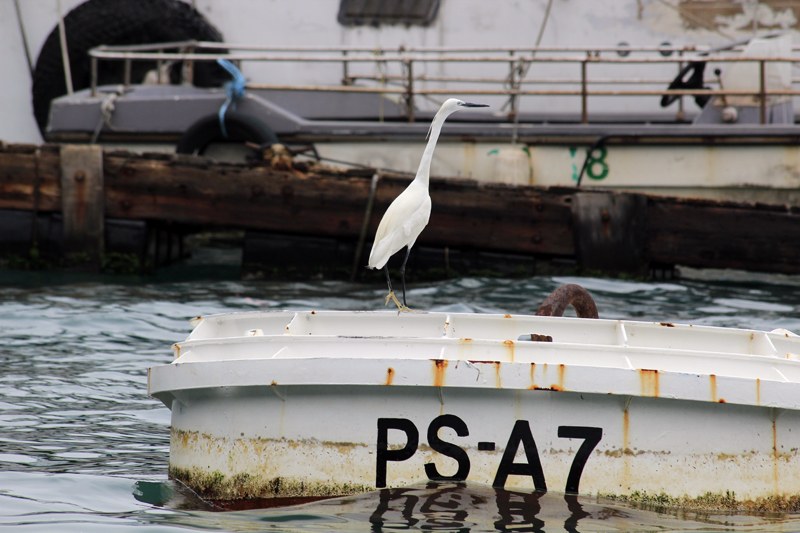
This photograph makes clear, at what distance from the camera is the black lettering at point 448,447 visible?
101 inches

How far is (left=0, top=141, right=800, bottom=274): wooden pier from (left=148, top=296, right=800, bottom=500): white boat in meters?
5.08

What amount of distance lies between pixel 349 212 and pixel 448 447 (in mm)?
5461

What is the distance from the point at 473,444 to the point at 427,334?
32.6 inches

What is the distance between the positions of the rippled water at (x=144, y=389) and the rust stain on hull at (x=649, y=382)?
0.42 meters

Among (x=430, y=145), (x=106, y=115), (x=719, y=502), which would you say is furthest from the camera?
(x=106, y=115)

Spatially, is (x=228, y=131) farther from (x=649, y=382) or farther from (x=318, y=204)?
(x=649, y=382)

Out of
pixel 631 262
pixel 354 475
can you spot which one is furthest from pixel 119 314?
pixel 631 262

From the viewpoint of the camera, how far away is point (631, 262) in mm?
7688

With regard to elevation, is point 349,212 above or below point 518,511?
above

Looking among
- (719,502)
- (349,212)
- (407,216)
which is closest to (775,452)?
(719,502)

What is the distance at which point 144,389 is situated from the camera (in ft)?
14.7

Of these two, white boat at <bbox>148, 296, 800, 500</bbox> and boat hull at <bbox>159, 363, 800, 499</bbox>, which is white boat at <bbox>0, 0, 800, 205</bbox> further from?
boat hull at <bbox>159, 363, 800, 499</bbox>

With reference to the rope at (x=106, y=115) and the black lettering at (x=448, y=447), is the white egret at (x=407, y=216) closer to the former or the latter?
the black lettering at (x=448, y=447)

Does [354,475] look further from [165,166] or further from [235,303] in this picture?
[165,166]
